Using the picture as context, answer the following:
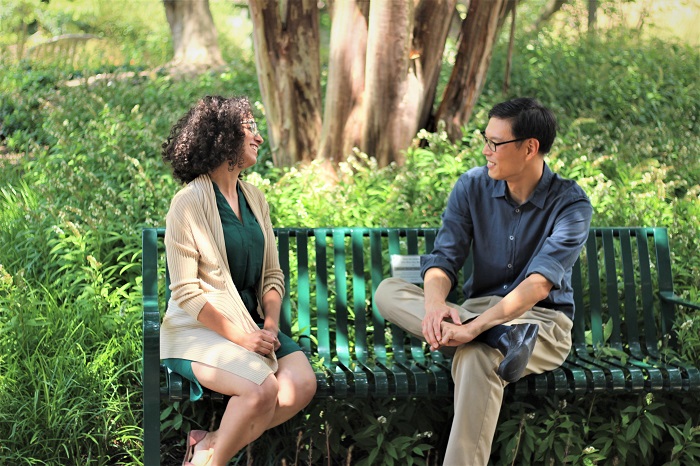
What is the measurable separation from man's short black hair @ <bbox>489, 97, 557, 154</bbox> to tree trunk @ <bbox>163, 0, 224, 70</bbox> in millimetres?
8735

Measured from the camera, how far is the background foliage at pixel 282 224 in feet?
13.9

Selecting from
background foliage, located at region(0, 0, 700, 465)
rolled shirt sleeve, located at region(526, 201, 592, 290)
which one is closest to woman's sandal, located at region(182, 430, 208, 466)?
background foliage, located at region(0, 0, 700, 465)

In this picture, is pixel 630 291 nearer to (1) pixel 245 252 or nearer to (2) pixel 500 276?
(2) pixel 500 276

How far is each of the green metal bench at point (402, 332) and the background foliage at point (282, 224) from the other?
189mm

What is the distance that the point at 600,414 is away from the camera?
4.49m

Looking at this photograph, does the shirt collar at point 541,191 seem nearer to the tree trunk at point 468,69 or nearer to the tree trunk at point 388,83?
the tree trunk at point 388,83

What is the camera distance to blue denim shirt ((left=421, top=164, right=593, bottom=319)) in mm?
4223

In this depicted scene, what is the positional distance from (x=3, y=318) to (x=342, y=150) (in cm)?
311

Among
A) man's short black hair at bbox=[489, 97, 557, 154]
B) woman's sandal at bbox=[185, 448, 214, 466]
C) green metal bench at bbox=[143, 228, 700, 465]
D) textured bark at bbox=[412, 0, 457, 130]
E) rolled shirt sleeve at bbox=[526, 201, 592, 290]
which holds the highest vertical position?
textured bark at bbox=[412, 0, 457, 130]

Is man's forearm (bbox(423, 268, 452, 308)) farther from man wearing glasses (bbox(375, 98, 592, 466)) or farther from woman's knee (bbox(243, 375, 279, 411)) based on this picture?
woman's knee (bbox(243, 375, 279, 411))

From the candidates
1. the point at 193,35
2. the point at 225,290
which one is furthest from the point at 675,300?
the point at 193,35

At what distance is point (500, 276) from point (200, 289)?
57.5 inches

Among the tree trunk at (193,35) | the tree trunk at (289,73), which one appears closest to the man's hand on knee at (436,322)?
the tree trunk at (289,73)

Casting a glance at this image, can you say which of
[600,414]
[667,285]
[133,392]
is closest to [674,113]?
[667,285]
